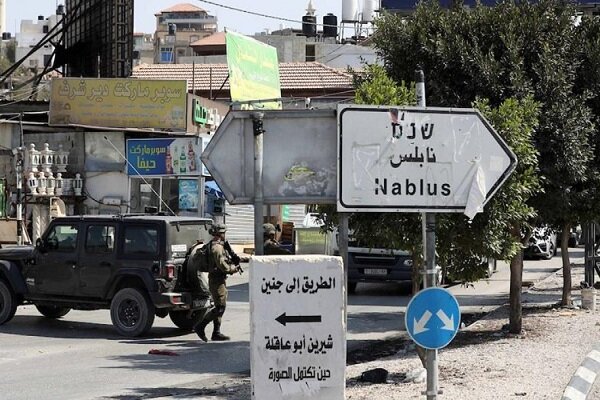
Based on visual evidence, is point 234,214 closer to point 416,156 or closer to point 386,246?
point 386,246

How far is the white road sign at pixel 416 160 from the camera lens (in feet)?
22.7

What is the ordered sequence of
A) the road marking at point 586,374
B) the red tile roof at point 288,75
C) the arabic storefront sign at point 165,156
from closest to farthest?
1. the road marking at point 586,374
2. the arabic storefront sign at point 165,156
3. the red tile roof at point 288,75

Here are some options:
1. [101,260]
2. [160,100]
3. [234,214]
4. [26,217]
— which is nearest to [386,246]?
[101,260]

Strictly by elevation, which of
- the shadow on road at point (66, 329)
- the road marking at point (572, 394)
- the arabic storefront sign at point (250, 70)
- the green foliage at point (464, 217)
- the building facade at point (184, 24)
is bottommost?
the shadow on road at point (66, 329)

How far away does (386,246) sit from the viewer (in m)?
10.3

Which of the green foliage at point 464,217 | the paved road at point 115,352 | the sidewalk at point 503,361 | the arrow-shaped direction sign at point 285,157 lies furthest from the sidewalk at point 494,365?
the arrow-shaped direction sign at point 285,157

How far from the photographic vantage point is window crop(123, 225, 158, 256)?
15.2m

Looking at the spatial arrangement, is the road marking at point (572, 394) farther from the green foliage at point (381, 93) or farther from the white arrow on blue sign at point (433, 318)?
the green foliage at point (381, 93)

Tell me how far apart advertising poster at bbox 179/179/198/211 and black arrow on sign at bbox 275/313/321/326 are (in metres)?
22.5

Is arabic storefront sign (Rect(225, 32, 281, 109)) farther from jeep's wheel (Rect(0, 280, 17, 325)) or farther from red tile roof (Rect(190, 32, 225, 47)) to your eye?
red tile roof (Rect(190, 32, 225, 47))

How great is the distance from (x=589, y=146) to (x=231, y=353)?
5870 millimetres

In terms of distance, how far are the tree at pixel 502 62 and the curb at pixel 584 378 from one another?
196 cm

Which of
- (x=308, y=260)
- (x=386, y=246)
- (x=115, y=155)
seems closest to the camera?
(x=308, y=260)

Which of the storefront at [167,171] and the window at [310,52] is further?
the window at [310,52]
